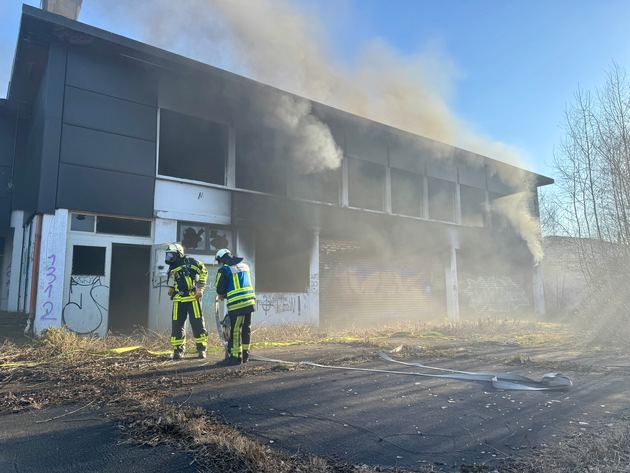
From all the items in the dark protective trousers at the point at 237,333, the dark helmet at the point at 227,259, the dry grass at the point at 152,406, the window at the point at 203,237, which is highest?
the window at the point at 203,237

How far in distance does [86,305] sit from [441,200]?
14525mm

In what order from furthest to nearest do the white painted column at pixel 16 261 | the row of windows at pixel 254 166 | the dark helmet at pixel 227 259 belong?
the white painted column at pixel 16 261, the row of windows at pixel 254 166, the dark helmet at pixel 227 259

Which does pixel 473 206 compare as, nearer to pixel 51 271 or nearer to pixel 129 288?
pixel 129 288

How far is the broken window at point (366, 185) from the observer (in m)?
15.8

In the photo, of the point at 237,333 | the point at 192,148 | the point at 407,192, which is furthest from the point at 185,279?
the point at 407,192

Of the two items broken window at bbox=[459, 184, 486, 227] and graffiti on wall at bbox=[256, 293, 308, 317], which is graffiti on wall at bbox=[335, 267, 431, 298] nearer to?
graffiti on wall at bbox=[256, 293, 308, 317]

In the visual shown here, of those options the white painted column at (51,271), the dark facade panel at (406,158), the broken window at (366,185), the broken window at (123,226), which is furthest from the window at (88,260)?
the dark facade panel at (406,158)

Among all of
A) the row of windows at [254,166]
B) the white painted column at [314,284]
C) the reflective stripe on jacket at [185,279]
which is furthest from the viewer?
the white painted column at [314,284]

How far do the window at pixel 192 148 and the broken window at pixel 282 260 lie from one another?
87.9 inches

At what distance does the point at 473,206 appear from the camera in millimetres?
20609

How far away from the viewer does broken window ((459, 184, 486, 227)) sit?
2026 centimetres

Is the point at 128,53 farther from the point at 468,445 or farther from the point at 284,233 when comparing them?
the point at 468,445

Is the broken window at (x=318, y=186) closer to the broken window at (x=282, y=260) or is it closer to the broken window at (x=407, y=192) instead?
the broken window at (x=282, y=260)

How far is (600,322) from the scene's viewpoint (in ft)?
34.9
